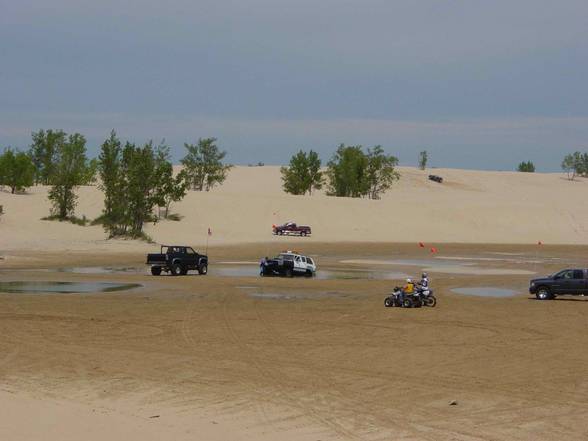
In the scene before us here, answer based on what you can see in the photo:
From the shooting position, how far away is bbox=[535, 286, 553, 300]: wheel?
116 feet

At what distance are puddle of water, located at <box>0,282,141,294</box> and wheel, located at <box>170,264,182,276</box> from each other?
717cm

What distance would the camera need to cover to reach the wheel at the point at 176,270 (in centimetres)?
4644

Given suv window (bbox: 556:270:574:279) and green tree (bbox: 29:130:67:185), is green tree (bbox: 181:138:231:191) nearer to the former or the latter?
green tree (bbox: 29:130:67:185)

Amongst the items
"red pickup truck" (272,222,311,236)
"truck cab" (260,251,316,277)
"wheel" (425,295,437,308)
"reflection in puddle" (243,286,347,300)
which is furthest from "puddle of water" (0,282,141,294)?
"red pickup truck" (272,222,311,236)

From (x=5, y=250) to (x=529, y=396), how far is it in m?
55.0

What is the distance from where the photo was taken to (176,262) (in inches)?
1838

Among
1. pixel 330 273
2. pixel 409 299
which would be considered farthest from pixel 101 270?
pixel 409 299

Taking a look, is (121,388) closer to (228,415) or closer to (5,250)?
(228,415)

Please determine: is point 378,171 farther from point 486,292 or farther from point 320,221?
point 486,292

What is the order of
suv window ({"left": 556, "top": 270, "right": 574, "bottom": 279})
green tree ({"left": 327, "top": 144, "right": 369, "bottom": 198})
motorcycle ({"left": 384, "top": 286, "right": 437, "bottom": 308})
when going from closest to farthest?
motorcycle ({"left": 384, "top": 286, "right": 437, "bottom": 308}) < suv window ({"left": 556, "top": 270, "right": 574, "bottom": 279}) < green tree ({"left": 327, "top": 144, "right": 369, "bottom": 198})

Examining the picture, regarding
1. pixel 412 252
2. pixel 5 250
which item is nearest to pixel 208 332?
pixel 5 250

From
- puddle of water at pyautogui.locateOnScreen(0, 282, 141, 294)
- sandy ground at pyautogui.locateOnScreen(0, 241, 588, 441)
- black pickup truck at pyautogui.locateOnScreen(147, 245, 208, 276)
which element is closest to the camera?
sandy ground at pyautogui.locateOnScreen(0, 241, 588, 441)

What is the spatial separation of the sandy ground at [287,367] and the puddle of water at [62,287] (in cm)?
237

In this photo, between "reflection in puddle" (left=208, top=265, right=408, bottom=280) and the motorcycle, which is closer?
the motorcycle
